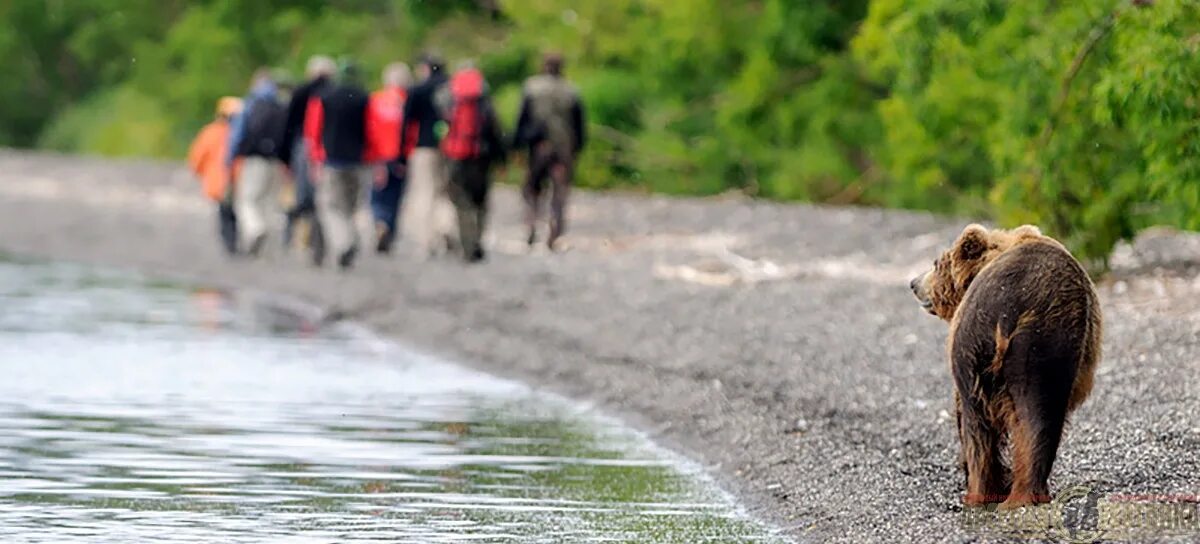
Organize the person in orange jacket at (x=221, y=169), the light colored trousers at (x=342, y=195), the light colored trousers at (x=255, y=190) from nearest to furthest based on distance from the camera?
the light colored trousers at (x=342, y=195)
the light colored trousers at (x=255, y=190)
the person in orange jacket at (x=221, y=169)

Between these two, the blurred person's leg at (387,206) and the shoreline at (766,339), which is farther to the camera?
the blurred person's leg at (387,206)

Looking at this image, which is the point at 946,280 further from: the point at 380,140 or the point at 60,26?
the point at 60,26

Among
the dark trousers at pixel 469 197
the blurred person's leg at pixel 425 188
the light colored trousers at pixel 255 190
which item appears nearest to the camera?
the dark trousers at pixel 469 197

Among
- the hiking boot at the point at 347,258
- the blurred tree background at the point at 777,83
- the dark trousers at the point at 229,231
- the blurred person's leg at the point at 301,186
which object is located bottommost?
the hiking boot at the point at 347,258

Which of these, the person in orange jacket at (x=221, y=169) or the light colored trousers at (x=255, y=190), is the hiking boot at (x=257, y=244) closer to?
the light colored trousers at (x=255, y=190)

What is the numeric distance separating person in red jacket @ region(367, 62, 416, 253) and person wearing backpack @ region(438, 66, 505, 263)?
62 cm

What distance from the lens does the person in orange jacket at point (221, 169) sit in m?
28.4

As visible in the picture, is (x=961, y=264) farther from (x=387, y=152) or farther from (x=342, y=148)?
(x=387, y=152)

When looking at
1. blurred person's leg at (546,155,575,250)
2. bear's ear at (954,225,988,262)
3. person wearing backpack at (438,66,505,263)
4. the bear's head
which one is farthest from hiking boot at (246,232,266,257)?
bear's ear at (954,225,988,262)

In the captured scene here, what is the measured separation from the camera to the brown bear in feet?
31.9

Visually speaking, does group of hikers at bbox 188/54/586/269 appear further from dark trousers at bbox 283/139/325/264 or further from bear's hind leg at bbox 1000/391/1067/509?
bear's hind leg at bbox 1000/391/1067/509

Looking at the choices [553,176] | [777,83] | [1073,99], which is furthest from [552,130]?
[777,83]

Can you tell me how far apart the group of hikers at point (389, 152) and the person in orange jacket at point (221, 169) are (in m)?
0.02

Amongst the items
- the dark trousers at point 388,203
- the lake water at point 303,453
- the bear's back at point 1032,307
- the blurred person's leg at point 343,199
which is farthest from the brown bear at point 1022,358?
the dark trousers at point 388,203
